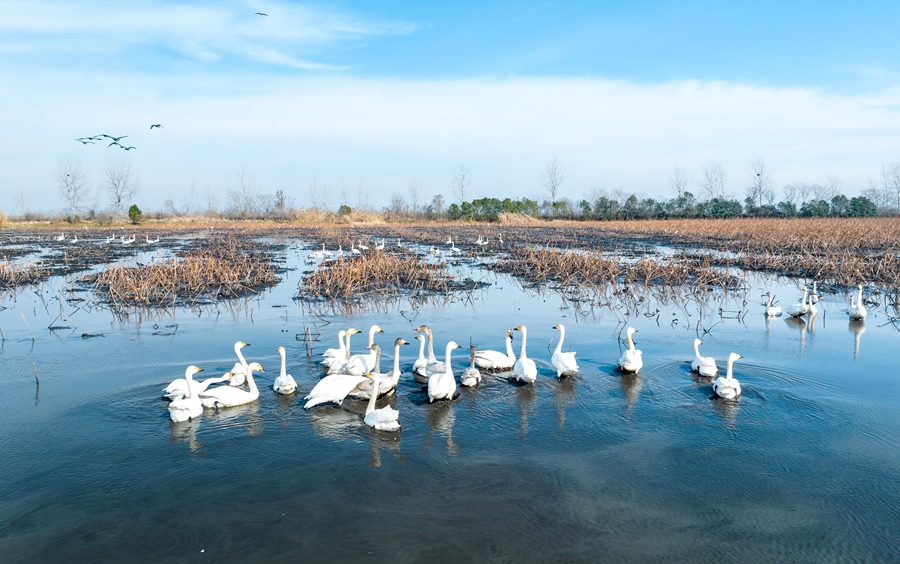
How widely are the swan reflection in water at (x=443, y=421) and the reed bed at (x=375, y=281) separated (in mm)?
7689

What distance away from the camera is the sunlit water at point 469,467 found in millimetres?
4344

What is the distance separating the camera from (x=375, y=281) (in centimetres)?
1650

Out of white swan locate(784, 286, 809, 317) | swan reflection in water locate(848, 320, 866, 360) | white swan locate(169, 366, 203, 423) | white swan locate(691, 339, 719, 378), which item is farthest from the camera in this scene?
white swan locate(784, 286, 809, 317)

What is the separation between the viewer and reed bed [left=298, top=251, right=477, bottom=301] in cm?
1473

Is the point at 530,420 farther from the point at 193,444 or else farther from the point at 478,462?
the point at 193,444

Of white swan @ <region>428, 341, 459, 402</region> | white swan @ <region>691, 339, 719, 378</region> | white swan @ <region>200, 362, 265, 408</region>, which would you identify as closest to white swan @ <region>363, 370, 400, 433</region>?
white swan @ <region>428, 341, 459, 402</region>

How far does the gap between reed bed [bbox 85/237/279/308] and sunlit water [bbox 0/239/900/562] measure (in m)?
4.55

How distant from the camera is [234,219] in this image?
6412 centimetres

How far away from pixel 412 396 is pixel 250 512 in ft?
9.63

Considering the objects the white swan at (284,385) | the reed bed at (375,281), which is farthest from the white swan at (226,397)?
the reed bed at (375,281)

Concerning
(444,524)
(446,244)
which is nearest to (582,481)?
(444,524)

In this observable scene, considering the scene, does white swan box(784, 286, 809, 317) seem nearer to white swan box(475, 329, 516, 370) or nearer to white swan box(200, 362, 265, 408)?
white swan box(475, 329, 516, 370)

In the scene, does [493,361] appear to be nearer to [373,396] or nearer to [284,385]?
[373,396]

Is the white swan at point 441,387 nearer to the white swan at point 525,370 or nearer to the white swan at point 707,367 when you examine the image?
the white swan at point 525,370
